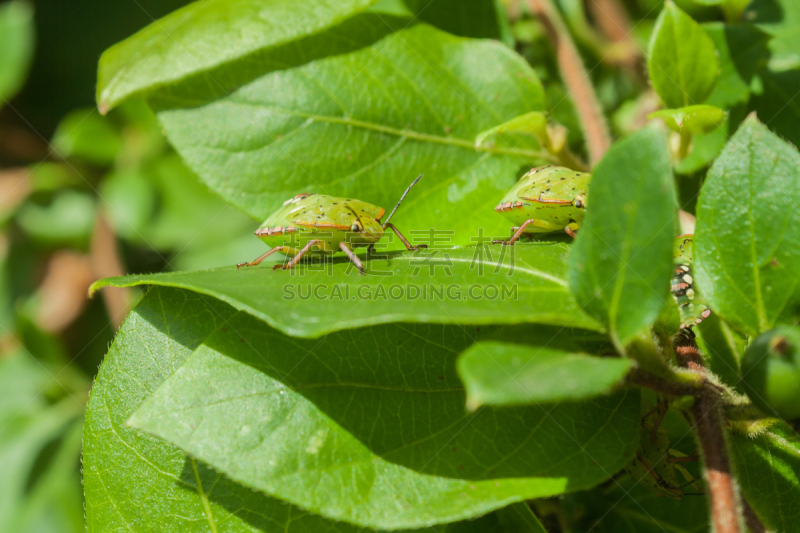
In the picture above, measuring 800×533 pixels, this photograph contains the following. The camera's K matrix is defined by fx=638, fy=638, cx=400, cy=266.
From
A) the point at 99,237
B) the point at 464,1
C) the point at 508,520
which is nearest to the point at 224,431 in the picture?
the point at 508,520

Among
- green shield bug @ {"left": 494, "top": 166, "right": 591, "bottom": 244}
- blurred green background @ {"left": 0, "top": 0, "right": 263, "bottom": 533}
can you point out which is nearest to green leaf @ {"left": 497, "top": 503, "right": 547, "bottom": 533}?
green shield bug @ {"left": 494, "top": 166, "right": 591, "bottom": 244}

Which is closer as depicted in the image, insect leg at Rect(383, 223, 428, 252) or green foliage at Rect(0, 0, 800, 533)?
green foliage at Rect(0, 0, 800, 533)

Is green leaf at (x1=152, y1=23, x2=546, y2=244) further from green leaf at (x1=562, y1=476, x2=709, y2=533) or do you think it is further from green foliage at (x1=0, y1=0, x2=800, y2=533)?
green leaf at (x1=562, y1=476, x2=709, y2=533)

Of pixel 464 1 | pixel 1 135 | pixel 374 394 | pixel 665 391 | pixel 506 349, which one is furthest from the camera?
pixel 1 135

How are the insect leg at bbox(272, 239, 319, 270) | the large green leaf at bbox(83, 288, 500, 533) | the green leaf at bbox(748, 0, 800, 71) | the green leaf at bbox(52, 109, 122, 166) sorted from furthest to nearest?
the green leaf at bbox(52, 109, 122, 166), the green leaf at bbox(748, 0, 800, 71), the insect leg at bbox(272, 239, 319, 270), the large green leaf at bbox(83, 288, 500, 533)

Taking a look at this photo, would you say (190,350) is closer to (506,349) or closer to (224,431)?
(224,431)

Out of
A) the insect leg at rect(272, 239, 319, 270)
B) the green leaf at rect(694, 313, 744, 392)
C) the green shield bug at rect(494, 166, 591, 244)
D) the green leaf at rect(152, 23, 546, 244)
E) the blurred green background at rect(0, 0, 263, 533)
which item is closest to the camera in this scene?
the green leaf at rect(694, 313, 744, 392)

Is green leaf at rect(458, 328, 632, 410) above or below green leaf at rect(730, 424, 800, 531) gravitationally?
above

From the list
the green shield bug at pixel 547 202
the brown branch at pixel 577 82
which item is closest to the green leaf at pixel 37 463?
the green shield bug at pixel 547 202
